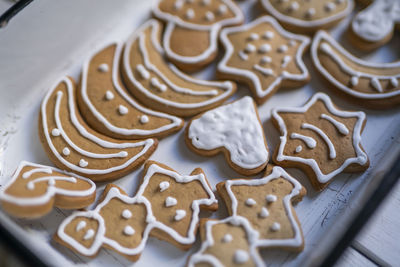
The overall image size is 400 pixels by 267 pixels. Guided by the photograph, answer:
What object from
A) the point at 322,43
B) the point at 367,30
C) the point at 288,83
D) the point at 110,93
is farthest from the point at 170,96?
the point at 367,30

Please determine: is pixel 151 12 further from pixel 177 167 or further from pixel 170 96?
pixel 177 167

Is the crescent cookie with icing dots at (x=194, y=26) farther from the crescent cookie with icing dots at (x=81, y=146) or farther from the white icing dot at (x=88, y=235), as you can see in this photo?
the white icing dot at (x=88, y=235)

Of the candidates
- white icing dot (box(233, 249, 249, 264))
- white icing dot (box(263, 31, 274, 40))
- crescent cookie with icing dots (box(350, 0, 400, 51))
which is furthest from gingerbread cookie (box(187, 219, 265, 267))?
crescent cookie with icing dots (box(350, 0, 400, 51))

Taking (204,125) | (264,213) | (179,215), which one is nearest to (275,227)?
(264,213)

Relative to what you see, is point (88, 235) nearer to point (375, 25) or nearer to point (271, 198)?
point (271, 198)

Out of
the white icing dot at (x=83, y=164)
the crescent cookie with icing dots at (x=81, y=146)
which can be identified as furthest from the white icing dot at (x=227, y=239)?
the white icing dot at (x=83, y=164)

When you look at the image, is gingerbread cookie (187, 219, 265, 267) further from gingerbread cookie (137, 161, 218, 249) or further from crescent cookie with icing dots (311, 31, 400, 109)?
crescent cookie with icing dots (311, 31, 400, 109)
